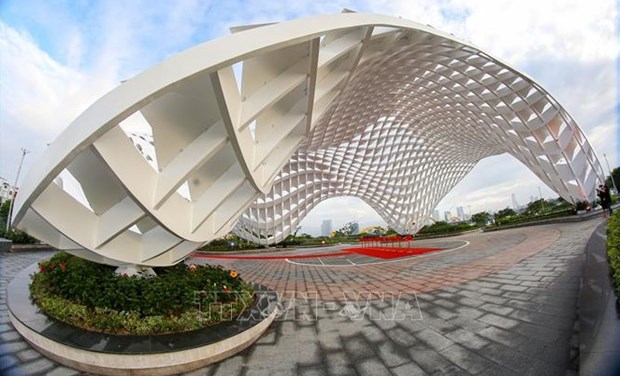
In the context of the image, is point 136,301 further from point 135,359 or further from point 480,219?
point 480,219

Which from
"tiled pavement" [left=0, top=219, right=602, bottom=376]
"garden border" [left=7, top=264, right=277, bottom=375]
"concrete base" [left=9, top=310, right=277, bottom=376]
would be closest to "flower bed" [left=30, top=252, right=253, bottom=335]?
"garden border" [left=7, top=264, right=277, bottom=375]

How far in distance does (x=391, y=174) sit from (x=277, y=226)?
57.4ft

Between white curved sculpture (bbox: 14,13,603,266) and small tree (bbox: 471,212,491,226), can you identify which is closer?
white curved sculpture (bbox: 14,13,603,266)

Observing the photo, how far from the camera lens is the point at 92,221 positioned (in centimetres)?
471

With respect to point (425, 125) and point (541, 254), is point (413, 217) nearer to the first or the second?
point (425, 125)

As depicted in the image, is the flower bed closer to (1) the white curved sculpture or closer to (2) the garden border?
(2) the garden border

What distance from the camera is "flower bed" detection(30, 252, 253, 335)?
4.25 m

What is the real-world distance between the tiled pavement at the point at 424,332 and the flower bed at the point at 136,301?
668mm

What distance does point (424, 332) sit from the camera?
434cm

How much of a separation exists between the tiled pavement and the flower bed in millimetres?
668

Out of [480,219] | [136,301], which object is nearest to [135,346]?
[136,301]

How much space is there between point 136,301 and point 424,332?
5081 mm

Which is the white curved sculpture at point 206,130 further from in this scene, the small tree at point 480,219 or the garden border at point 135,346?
the small tree at point 480,219

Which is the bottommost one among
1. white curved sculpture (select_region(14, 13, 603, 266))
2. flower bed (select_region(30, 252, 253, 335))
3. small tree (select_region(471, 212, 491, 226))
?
small tree (select_region(471, 212, 491, 226))
